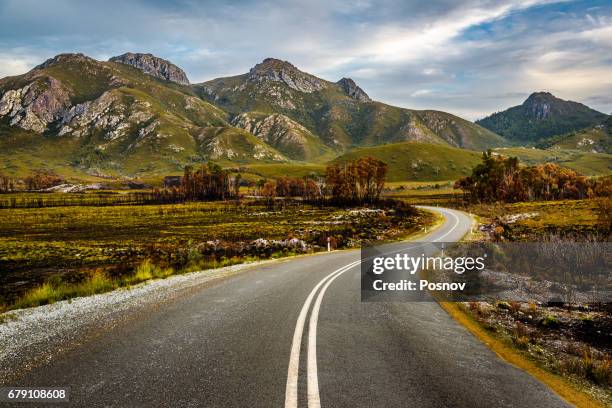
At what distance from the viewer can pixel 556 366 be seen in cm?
718

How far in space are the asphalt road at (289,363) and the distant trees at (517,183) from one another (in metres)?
114

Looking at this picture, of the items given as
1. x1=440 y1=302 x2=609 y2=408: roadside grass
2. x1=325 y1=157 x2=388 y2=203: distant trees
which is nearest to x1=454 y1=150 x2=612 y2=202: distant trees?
x1=325 y1=157 x2=388 y2=203: distant trees

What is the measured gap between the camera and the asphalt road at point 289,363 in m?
5.53

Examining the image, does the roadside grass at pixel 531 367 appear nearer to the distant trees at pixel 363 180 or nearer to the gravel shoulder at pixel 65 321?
the gravel shoulder at pixel 65 321

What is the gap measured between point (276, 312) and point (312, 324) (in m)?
1.66

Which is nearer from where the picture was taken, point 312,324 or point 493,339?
point 493,339

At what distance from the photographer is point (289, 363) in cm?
675

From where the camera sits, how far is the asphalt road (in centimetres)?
553

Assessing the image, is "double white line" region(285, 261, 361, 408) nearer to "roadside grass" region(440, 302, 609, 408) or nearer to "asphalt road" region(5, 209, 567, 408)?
"asphalt road" region(5, 209, 567, 408)

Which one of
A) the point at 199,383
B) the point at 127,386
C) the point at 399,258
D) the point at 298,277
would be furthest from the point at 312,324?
the point at 399,258

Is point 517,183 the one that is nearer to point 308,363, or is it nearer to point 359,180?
point 359,180

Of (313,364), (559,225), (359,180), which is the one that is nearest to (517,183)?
(359,180)

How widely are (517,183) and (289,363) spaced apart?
126 metres

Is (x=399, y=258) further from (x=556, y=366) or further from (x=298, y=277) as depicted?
(x=556, y=366)
